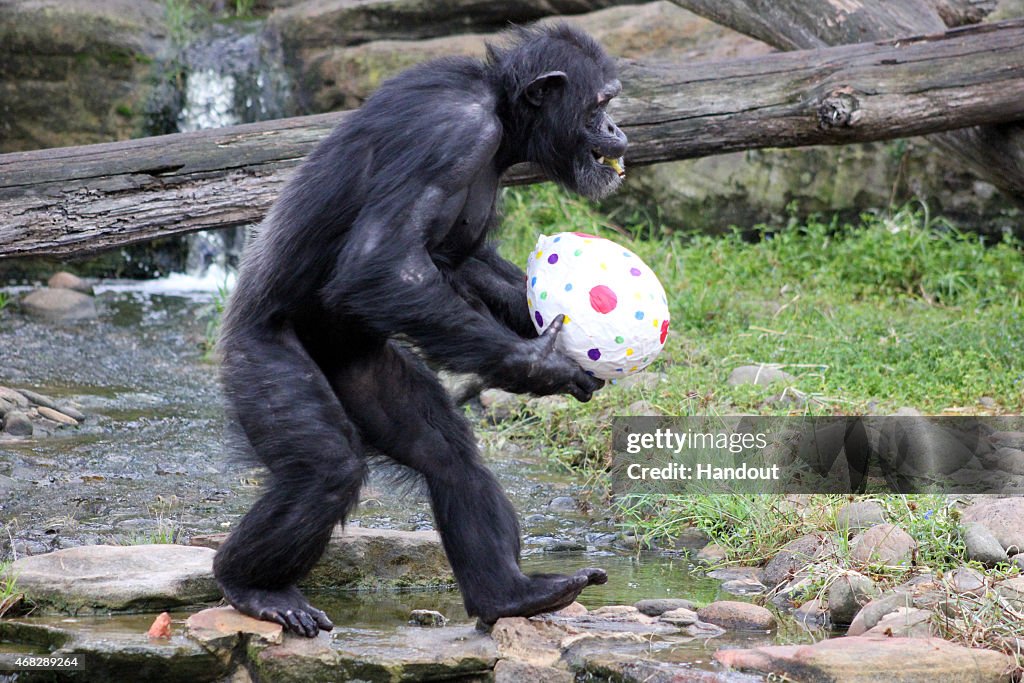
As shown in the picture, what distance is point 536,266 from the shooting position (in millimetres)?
3807

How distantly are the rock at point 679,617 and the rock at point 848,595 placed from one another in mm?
512

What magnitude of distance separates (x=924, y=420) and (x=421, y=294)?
3.01 metres

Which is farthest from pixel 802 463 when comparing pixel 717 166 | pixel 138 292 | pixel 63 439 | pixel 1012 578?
pixel 138 292

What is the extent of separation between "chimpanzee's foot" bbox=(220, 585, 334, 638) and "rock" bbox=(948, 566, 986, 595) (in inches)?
76.9

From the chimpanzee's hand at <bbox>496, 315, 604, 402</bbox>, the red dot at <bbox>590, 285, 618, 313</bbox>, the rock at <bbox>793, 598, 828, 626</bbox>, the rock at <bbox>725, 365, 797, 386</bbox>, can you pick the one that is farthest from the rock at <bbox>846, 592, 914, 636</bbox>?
the rock at <bbox>725, 365, 797, 386</bbox>

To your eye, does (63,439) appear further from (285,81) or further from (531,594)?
(285,81)

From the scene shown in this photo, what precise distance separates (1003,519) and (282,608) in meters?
A: 2.65

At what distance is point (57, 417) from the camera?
6.33 m

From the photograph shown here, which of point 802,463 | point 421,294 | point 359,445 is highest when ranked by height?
point 421,294

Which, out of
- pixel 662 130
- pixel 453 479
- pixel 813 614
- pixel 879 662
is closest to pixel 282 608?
pixel 453 479

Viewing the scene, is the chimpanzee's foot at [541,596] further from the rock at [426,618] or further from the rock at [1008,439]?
the rock at [1008,439]

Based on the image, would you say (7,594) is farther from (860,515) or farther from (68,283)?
(68,283)

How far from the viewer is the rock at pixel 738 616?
151 inches

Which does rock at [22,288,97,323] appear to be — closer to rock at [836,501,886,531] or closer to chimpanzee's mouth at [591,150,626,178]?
chimpanzee's mouth at [591,150,626,178]
